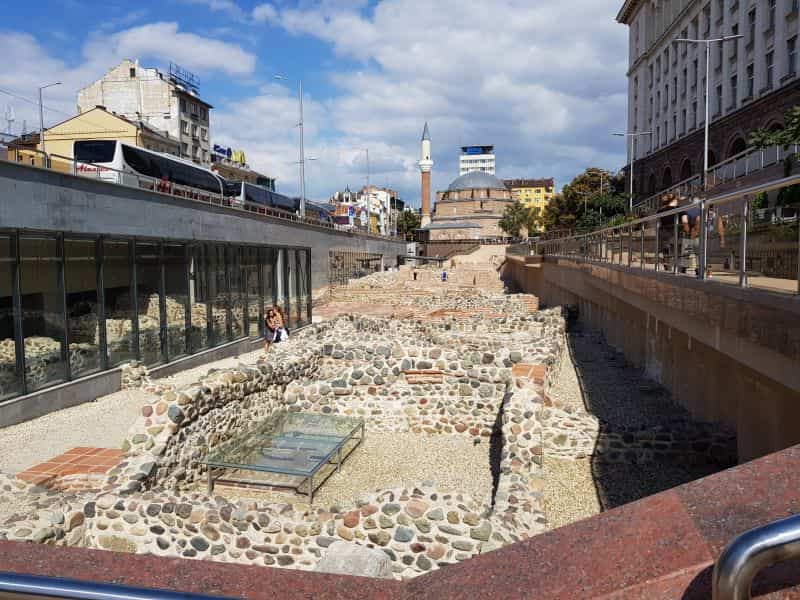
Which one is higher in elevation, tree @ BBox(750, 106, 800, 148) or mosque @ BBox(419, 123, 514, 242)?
mosque @ BBox(419, 123, 514, 242)

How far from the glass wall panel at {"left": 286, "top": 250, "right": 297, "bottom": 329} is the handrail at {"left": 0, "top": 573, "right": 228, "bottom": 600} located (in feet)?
71.9

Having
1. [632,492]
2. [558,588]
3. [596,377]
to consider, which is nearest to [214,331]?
[596,377]

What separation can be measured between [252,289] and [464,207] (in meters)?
85.2

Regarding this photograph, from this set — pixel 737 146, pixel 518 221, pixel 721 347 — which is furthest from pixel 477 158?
pixel 721 347

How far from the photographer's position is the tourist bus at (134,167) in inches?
675

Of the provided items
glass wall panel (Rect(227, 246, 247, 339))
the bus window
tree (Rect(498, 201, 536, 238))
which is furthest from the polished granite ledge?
tree (Rect(498, 201, 536, 238))

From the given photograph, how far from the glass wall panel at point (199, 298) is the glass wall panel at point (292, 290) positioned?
212 inches

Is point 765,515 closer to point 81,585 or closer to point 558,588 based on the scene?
point 558,588

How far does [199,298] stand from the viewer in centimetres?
1764

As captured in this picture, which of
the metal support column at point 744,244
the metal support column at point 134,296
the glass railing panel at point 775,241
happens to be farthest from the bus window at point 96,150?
the glass railing panel at point 775,241

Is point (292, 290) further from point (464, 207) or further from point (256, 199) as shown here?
point (464, 207)

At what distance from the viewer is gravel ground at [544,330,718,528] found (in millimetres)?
8438

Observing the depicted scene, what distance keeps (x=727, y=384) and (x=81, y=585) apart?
31.8ft

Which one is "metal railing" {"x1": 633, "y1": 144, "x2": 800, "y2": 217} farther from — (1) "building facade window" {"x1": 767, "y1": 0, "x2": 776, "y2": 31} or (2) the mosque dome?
(2) the mosque dome
